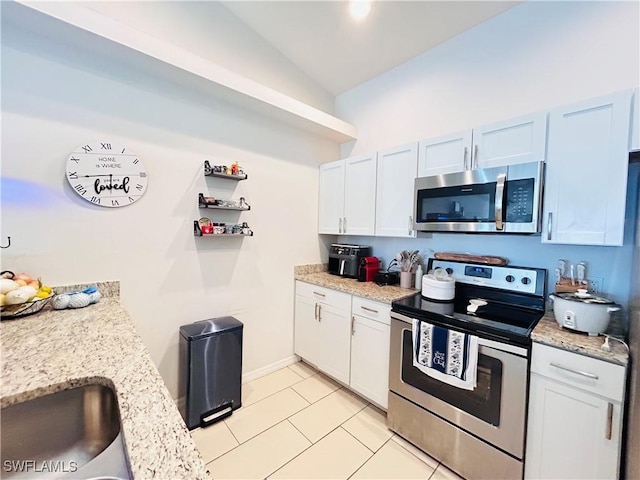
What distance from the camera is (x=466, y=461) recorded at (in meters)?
1.54

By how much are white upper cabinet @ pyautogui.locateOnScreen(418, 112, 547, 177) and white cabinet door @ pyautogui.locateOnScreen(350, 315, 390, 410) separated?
52.5 inches

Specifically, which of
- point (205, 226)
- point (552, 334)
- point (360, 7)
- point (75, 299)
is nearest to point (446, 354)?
point (552, 334)

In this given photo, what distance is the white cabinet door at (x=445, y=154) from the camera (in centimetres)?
193

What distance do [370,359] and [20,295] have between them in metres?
2.19

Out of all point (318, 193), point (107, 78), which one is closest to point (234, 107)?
point (107, 78)

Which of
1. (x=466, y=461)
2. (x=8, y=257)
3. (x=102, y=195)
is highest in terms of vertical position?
(x=102, y=195)

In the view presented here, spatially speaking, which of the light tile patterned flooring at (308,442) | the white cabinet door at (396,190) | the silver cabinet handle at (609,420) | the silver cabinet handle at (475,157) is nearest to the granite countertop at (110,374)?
the light tile patterned flooring at (308,442)

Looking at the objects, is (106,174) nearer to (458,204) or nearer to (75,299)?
(75,299)

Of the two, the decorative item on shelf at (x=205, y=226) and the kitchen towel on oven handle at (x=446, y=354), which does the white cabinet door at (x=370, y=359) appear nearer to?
the kitchen towel on oven handle at (x=446, y=354)

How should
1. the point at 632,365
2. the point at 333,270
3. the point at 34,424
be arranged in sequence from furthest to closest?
the point at 333,270, the point at 632,365, the point at 34,424

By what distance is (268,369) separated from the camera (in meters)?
2.70

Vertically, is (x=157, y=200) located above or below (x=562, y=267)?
above

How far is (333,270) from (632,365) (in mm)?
2176

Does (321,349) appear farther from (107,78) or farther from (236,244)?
(107,78)
